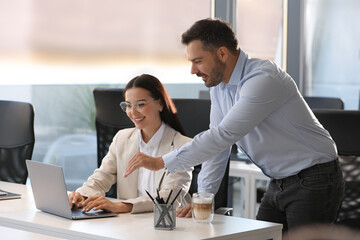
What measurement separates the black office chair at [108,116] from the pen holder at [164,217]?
4.52ft

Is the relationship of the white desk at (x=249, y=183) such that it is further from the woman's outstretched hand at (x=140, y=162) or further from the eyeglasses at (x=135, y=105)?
the woman's outstretched hand at (x=140, y=162)

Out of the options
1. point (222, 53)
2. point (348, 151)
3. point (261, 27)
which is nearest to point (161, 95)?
point (222, 53)

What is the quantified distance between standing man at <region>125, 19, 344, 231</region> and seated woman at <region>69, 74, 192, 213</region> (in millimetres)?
393

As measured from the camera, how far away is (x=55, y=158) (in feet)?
16.9

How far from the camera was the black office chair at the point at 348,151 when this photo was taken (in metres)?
2.82

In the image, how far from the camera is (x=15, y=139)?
3.48 meters

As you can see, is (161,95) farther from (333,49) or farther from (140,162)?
(333,49)

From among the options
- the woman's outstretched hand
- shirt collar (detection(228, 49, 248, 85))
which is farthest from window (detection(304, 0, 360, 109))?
the woman's outstretched hand

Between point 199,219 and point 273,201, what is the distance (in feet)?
1.41

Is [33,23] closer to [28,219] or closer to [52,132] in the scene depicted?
[52,132]

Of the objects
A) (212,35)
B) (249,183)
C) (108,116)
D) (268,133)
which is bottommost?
(249,183)

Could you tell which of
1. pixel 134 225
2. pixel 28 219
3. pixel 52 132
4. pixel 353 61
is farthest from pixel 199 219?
pixel 353 61

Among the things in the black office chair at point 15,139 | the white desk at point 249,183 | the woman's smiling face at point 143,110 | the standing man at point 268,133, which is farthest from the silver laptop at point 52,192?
the white desk at point 249,183

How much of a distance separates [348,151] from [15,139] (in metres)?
1.81
